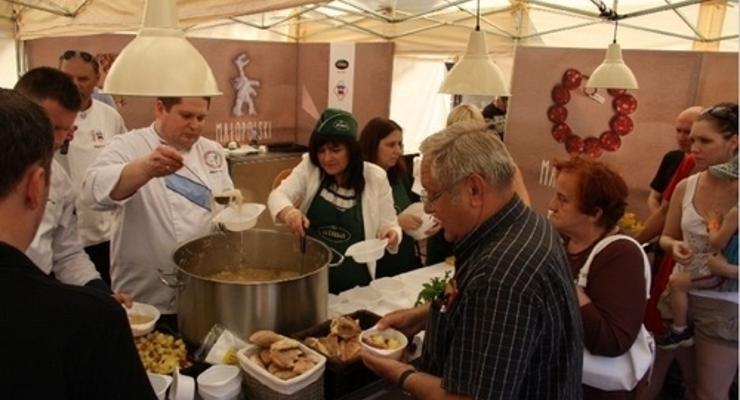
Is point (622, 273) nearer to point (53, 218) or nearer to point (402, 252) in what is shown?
point (402, 252)

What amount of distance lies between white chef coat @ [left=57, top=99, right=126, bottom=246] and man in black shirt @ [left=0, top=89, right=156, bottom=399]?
2048mm

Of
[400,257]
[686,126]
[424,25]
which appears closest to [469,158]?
[400,257]

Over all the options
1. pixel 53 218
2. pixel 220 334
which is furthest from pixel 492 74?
pixel 53 218

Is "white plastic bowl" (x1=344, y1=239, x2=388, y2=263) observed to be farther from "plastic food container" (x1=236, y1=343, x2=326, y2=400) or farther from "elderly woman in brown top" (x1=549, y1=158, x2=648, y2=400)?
"elderly woman in brown top" (x1=549, y1=158, x2=648, y2=400)

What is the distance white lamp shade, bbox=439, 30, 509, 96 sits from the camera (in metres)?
2.32

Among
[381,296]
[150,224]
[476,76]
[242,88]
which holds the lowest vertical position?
[381,296]

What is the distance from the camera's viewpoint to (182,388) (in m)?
1.41

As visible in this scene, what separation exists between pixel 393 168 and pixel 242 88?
10.8 feet

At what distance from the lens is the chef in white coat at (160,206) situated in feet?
6.63

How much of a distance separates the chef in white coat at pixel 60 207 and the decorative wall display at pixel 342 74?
4.25 meters

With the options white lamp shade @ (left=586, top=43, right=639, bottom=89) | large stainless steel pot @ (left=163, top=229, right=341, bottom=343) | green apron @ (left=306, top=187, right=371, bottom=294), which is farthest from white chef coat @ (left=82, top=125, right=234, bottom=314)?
white lamp shade @ (left=586, top=43, right=639, bottom=89)

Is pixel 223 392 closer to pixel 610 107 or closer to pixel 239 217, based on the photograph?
pixel 239 217

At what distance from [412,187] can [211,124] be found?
3234mm

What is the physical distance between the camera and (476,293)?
1107 mm
